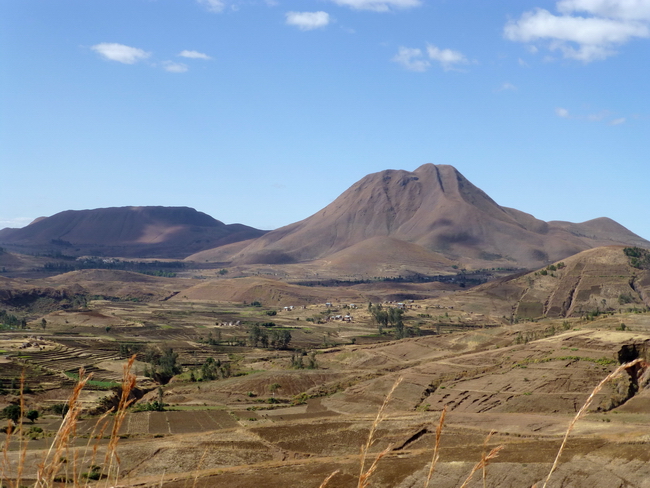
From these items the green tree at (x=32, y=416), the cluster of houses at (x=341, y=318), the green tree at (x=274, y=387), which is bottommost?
the green tree at (x=274, y=387)

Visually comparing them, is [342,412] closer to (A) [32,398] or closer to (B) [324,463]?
(B) [324,463]

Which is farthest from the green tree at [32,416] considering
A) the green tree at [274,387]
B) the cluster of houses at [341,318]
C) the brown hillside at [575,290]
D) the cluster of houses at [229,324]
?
the brown hillside at [575,290]

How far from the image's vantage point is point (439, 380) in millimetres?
63250

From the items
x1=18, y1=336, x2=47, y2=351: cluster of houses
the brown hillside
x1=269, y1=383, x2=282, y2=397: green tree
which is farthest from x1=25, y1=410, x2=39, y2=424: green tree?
the brown hillside

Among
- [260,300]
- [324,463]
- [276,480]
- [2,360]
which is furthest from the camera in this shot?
[260,300]

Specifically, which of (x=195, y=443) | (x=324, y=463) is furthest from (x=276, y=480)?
(x=195, y=443)

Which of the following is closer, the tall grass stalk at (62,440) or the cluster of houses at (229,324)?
the tall grass stalk at (62,440)

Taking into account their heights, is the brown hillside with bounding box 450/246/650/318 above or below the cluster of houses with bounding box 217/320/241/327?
above

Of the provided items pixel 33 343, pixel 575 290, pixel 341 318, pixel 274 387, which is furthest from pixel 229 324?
pixel 575 290

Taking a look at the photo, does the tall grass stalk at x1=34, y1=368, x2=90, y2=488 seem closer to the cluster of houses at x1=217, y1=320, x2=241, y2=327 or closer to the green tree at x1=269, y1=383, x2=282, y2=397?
the green tree at x1=269, y1=383, x2=282, y2=397

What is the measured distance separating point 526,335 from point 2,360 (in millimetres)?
63304

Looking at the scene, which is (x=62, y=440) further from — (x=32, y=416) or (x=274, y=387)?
(x=274, y=387)

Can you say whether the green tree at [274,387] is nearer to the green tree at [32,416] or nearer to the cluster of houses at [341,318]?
the green tree at [32,416]

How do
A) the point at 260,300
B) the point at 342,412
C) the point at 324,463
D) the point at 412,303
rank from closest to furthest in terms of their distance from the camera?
the point at 324,463 → the point at 342,412 → the point at 412,303 → the point at 260,300
